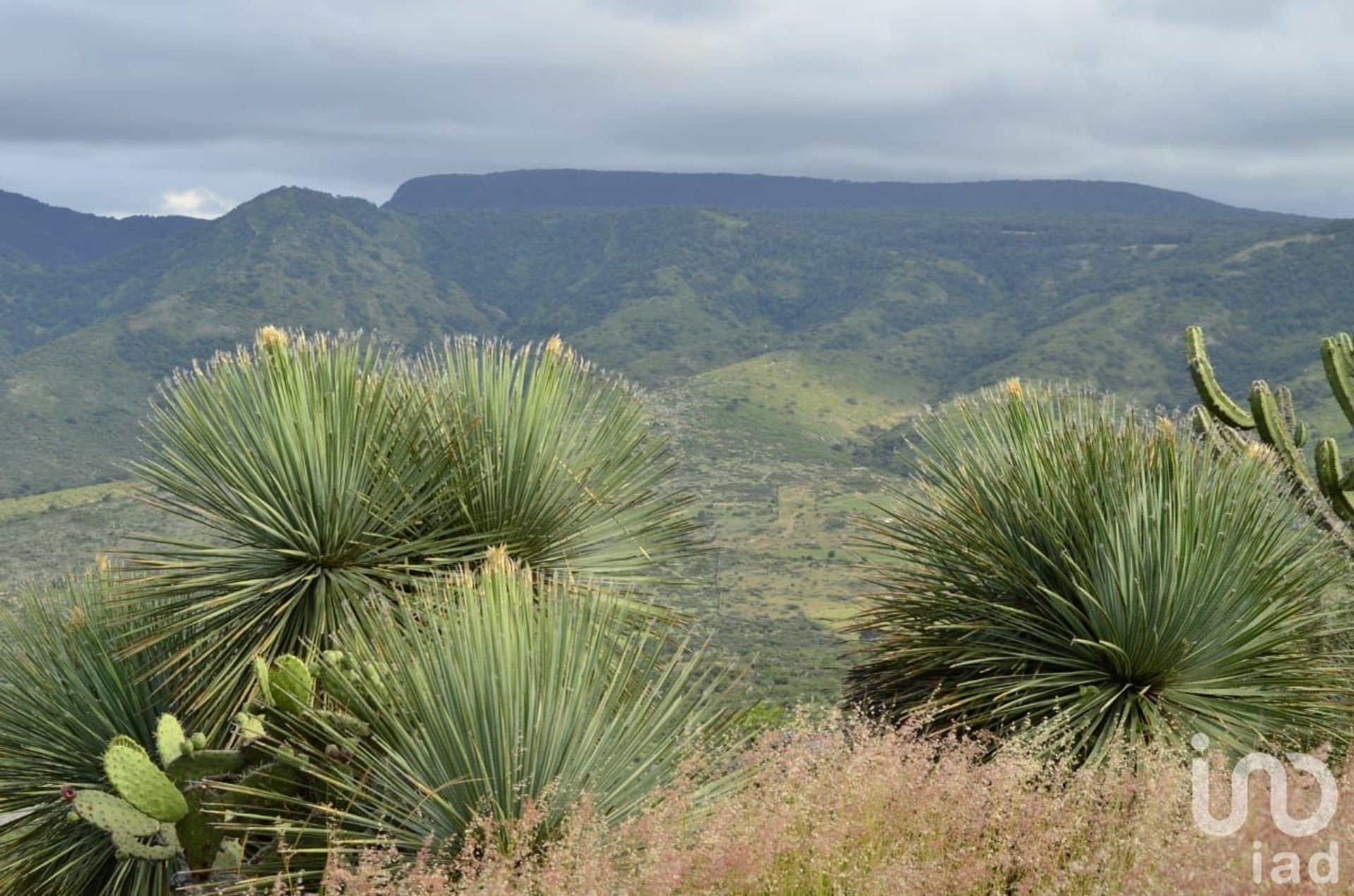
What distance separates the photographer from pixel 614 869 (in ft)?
14.6

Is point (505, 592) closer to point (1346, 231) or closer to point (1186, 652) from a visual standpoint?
point (1186, 652)

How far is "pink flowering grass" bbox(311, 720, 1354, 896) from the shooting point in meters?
3.93

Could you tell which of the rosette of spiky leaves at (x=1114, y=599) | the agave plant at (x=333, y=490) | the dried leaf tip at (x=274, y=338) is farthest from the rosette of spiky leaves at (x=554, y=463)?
the rosette of spiky leaves at (x=1114, y=599)

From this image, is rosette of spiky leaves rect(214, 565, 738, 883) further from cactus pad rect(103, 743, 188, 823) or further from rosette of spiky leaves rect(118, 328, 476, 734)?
rosette of spiky leaves rect(118, 328, 476, 734)

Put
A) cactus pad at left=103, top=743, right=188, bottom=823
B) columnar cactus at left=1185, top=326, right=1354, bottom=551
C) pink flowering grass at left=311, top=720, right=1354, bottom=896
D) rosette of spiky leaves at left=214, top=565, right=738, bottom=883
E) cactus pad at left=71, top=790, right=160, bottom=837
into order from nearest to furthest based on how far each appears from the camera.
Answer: pink flowering grass at left=311, top=720, right=1354, bottom=896, rosette of spiky leaves at left=214, top=565, right=738, bottom=883, cactus pad at left=103, top=743, right=188, bottom=823, cactus pad at left=71, top=790, right=160, bottom=837, columnar cactus at left=1185, top=326, right=1354, bottom=551

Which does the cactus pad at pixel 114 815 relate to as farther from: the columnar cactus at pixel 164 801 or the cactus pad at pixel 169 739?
the cactus pad at pixel 169 739

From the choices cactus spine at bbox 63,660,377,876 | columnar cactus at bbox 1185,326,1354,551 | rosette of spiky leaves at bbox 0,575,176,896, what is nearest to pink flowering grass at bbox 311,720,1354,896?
cactus spine at bbox 63,660,377,876

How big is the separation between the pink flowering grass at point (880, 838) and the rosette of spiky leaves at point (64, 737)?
364cm

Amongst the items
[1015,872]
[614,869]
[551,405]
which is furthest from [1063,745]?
[551,405]

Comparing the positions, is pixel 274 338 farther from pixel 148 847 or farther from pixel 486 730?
pixel 486 730

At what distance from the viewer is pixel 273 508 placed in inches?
295

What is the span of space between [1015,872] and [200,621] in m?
4.72

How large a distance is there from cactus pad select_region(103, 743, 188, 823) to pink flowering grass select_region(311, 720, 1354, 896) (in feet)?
5.99

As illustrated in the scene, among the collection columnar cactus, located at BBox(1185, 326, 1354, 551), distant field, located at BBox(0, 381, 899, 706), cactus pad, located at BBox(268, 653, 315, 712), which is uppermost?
columnar cactus, located at BBox(1185, 326, 1354, 551)
